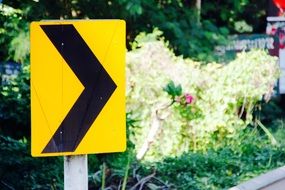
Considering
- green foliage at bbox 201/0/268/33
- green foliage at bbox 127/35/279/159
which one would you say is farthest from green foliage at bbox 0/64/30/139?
green foliage at bbox 201/0/268/33

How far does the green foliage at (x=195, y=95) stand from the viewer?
909 cm

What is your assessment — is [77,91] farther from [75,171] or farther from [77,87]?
[75,171]

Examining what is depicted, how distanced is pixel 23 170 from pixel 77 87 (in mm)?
3208

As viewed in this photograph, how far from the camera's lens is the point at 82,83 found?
9.51 feet

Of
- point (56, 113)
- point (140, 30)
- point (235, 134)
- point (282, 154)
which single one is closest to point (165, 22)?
point (140, 30)

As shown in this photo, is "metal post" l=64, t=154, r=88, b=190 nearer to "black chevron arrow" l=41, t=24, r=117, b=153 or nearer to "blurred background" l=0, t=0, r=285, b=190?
"black chevron arrow" l=41, t=24, r=117, b=153

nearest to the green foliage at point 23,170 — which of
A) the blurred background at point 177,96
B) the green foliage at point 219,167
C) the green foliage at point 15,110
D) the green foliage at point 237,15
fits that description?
the blurred background at point 177,96

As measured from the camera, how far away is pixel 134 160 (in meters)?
6.59

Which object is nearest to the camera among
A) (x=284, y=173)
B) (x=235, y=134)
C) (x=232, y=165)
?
(x=284, y=173)

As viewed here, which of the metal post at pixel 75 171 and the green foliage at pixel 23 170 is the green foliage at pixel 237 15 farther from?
the metal post at pixel 75 171

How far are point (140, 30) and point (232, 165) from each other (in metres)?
5.90

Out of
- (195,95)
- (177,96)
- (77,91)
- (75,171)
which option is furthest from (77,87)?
(195,95)

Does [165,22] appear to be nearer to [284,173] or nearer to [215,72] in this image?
[215,72]

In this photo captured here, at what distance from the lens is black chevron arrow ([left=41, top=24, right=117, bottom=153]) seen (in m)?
2.89
